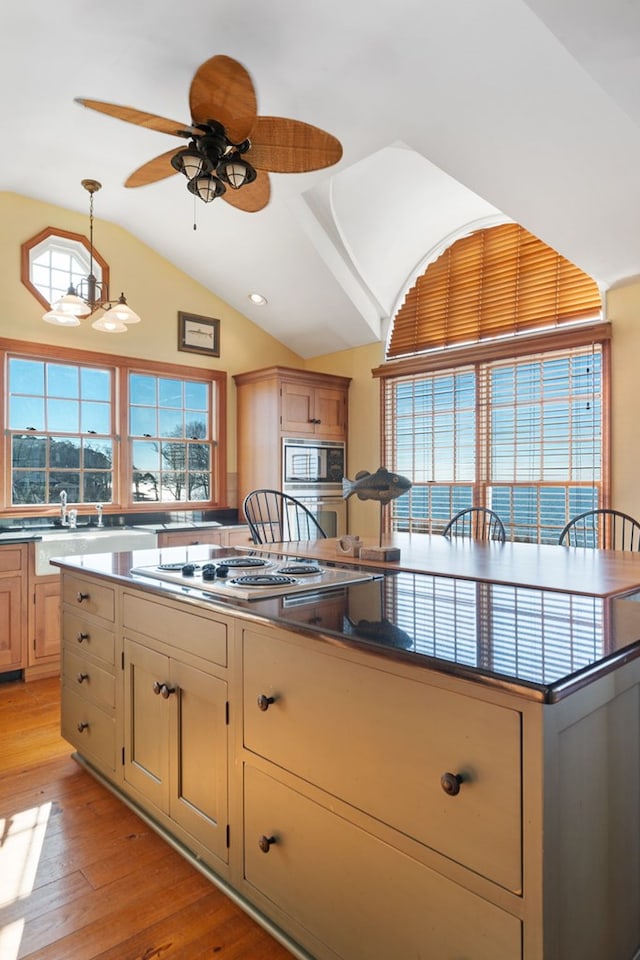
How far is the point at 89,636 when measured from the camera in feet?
7.50

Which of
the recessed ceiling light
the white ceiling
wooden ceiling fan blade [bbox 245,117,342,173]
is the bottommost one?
wooden ceiling fan blade [bbox 245,117,342,173]

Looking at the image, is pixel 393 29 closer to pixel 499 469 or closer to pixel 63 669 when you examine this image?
pixel 499 469

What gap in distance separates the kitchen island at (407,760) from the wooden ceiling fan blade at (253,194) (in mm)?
1651

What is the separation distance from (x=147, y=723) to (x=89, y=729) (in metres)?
0.56

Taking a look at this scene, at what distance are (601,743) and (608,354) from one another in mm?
3241

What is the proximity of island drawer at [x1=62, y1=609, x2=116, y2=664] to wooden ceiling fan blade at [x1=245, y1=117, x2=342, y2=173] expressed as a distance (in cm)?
186

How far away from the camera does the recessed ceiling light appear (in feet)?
16.3

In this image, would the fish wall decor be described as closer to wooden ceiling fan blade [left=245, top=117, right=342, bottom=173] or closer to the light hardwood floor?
wooden ceiling fan blade [left=245, top=117, right=342, bottom=173]

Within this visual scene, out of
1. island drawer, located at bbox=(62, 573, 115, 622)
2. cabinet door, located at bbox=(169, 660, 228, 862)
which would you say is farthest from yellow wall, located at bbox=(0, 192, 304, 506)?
cabinet door, located at bbox=(169, 660, 228, 862)

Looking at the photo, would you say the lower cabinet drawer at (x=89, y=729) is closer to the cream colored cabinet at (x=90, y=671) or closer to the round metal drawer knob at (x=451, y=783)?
the cream colored cabinet at (x=90, y=671)

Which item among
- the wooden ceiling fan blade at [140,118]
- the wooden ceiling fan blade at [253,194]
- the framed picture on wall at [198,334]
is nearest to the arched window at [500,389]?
the framed picture on wall at [198,334]

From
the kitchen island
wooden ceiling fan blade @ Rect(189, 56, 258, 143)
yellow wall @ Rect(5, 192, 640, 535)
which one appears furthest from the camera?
yellow wall @ Rect(5, 192, 640, 535)

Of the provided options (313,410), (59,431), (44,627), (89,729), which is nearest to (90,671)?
(89,729)

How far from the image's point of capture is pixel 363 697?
3.97ft
